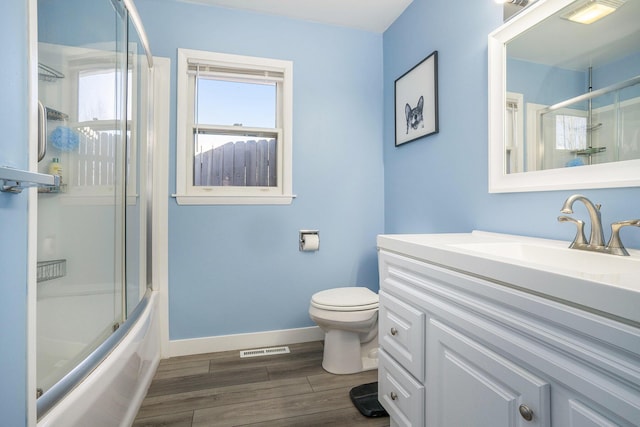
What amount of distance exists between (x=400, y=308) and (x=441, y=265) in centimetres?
31

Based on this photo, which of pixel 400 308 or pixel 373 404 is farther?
pixel 373 404

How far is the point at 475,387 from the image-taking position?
2.67 feet

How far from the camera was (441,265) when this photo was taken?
3.24 feet

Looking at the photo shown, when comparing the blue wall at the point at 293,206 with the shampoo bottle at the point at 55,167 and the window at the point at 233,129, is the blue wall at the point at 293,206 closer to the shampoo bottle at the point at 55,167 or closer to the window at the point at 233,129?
the window at the point at 233,129

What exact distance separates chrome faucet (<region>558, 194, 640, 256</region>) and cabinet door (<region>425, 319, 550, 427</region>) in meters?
0.54

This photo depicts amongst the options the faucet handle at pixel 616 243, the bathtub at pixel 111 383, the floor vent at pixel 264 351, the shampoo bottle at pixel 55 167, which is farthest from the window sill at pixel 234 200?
the faucet handle at pixel 616 243

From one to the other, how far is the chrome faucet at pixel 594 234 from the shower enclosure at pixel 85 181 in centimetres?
169

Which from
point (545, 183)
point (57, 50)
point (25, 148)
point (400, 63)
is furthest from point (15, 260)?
point (400, 63)

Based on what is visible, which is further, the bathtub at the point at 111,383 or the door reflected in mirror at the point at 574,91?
the door reflected in mirror at the point at 574,91

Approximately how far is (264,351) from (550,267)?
1885mm

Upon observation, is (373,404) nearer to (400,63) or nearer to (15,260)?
(15,260)

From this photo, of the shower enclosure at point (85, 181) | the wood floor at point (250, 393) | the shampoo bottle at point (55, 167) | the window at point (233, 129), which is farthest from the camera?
the window at point (233, 129)

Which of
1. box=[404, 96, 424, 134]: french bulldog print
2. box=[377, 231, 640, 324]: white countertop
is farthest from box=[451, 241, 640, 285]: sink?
box=[404, 96, 424, 134]: french bulldog print

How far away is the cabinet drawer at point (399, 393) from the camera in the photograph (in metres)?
1.07
